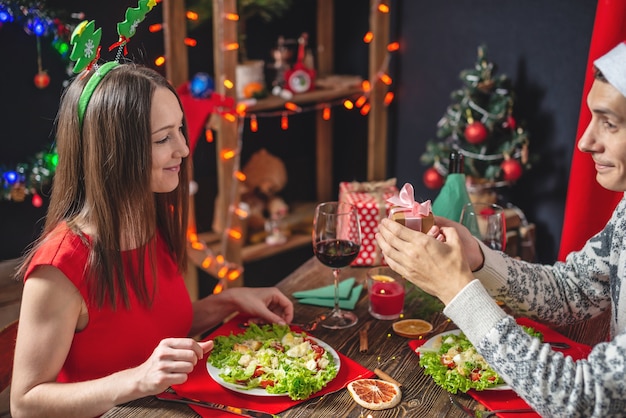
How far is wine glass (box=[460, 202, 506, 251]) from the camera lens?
5.48 feet

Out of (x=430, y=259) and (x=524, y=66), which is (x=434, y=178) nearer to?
(x=524, y=66)

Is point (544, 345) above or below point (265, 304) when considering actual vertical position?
above

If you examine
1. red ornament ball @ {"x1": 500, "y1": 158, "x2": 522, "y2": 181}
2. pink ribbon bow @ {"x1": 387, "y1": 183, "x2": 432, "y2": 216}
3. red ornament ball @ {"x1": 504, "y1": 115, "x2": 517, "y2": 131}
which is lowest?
red ornament ball @ {"x1": 500, "y1": 158, "x2": 522, "y2": 181}

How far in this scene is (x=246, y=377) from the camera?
128 centimetres

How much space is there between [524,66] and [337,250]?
1.85 metres

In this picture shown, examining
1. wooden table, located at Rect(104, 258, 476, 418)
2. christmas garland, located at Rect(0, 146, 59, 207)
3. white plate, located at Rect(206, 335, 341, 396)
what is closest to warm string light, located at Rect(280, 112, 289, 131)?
christmas garland, located at Rect(0, 146, 59, 207)

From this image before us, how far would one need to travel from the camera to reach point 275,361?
134cm

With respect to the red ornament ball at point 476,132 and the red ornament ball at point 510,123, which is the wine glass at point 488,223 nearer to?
the red ornament ball at point 476,132

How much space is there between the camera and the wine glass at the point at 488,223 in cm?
167

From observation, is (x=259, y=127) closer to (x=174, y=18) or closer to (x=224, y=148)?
(x=224, y=148)

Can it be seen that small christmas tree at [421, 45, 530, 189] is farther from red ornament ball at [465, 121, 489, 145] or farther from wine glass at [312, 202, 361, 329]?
wine glass at [312, 202, 361, 329]

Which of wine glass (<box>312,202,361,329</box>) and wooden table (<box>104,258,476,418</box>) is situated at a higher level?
wine glass (<box>312,202,361,329</box>)

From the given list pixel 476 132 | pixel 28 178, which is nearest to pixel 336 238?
pixel 476 132

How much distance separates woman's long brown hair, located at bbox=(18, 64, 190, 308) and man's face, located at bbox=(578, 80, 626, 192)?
0.91 m
